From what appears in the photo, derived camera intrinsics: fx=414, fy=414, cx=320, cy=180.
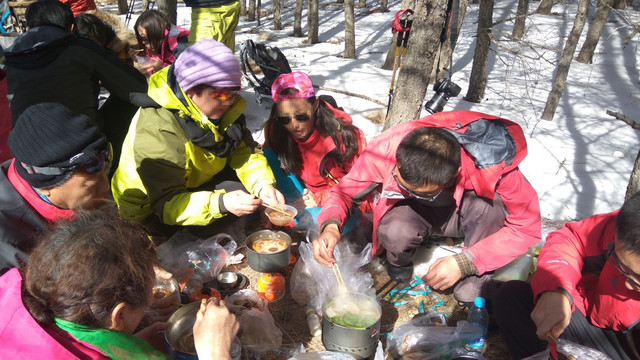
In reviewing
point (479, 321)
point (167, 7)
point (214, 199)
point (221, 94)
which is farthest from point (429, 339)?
point (167, 7)

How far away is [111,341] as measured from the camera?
1407 millimetres

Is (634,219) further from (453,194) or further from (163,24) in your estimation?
(163,24)

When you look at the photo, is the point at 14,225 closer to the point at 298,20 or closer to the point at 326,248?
the point at 326,248

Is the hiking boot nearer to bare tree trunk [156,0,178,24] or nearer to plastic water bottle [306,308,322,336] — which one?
plastic water bottle [306,308,322,336]

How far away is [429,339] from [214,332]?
47.8 inches

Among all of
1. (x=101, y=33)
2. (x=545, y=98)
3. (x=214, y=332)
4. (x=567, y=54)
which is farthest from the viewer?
(x=545, y=98)

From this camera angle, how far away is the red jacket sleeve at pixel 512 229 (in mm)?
2455

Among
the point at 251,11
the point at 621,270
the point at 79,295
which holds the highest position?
the point at 79,295

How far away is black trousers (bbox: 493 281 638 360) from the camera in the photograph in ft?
6.69

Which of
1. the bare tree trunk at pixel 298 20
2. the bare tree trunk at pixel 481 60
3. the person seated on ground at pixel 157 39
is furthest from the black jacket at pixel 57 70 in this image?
the bare tree trunk at pixel 298 20

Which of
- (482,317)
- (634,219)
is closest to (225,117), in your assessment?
(482,317)

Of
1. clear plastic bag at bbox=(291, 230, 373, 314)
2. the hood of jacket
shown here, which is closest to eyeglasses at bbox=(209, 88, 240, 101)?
clear plastic bag at bbox=(291, 230, 373, 314)

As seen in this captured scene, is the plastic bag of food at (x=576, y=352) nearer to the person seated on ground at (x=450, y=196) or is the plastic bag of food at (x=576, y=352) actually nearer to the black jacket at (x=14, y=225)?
the person seated on ground at (x=450, y=196)

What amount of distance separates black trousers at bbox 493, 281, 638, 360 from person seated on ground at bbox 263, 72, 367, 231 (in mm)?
1577
